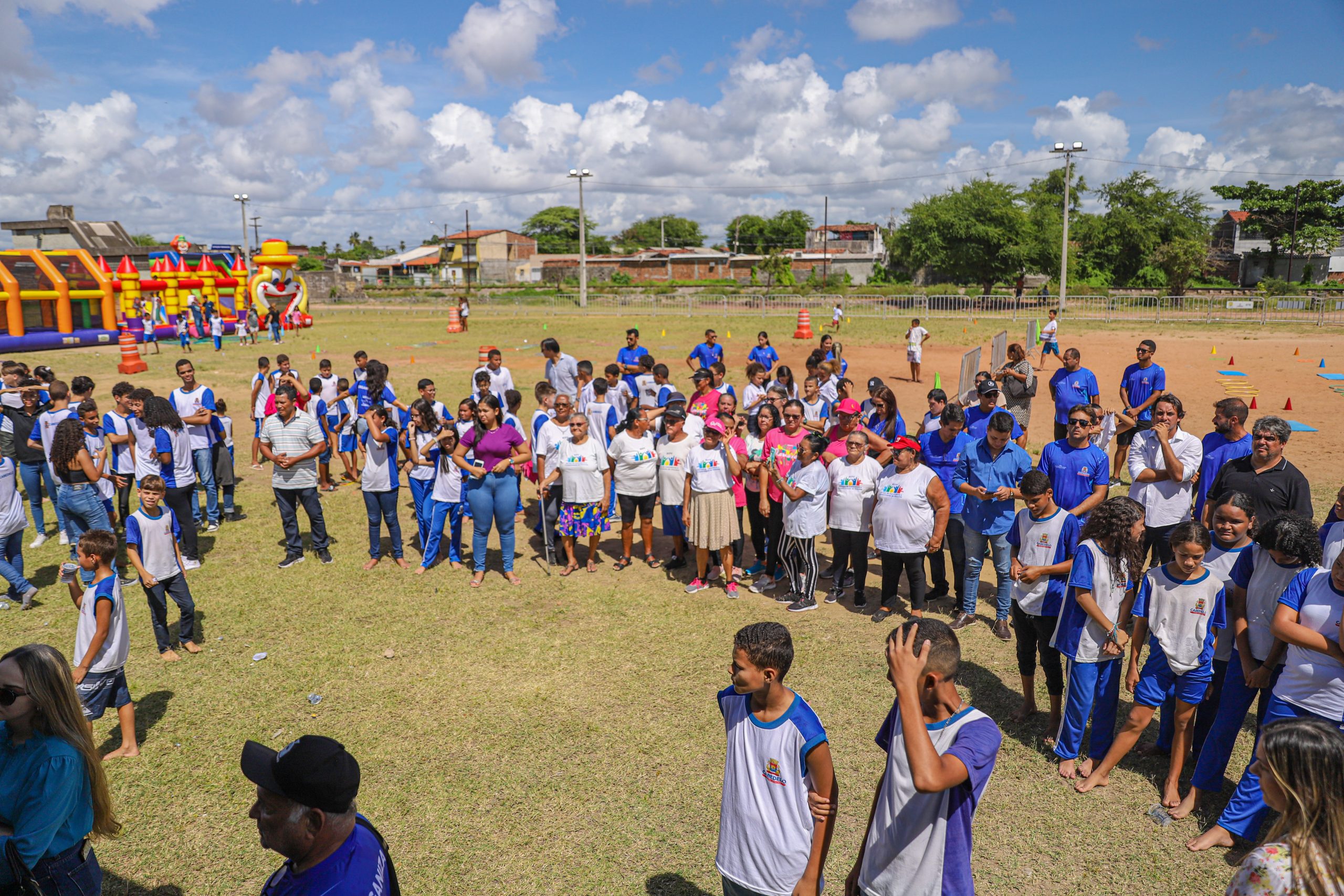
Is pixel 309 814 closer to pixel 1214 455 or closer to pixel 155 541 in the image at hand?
pixel 155 541

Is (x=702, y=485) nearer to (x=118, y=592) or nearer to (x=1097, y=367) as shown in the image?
(x=118, y=592)

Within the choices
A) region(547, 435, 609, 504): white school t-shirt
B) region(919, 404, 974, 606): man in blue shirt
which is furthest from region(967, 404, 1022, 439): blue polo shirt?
region(547, 435, 609, 504): white school t-shirt

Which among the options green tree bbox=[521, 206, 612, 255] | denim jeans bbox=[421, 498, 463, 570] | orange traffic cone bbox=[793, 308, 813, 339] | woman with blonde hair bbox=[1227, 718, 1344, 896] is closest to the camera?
woman with blonde hair bbox=[1227, 718, 1344, 896]

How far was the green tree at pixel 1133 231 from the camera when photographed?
58.9m

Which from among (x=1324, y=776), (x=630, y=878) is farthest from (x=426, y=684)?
(x=1324, y=776)

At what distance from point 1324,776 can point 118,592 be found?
632cm

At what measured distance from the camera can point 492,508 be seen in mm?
8312

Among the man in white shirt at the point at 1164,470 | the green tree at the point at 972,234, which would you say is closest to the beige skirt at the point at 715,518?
the man in white shirt at the point at 1164,470

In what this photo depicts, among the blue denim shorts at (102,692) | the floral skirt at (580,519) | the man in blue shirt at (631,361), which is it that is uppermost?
the man in blue shirt at (631,361)

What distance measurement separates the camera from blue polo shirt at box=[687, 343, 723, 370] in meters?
14.0

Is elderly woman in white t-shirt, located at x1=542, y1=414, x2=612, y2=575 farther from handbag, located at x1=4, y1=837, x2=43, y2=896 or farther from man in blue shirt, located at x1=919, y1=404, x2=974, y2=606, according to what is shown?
handbag, located at x1=4, y1=837, x2=43, y2=896

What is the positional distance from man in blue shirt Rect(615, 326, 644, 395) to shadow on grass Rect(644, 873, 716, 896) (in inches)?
323

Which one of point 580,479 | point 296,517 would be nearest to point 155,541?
point 296,517

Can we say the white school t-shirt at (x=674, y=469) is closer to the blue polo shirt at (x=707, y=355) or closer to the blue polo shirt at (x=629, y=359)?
the blue polo shirt at (x=629, y=359)
